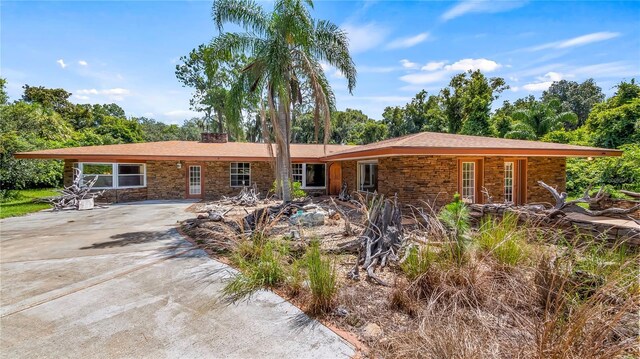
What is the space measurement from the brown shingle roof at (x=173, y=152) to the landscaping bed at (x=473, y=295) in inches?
391

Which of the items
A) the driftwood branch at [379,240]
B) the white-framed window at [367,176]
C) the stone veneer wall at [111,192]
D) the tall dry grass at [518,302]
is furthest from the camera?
the stone veneer wall at [111,192]

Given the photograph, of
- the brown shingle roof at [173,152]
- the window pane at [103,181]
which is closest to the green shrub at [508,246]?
the brown shingle roof at [173,152]

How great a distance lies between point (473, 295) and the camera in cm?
329

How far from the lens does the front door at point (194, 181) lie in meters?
16.3

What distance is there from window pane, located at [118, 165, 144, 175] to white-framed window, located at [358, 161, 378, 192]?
1185 centimetres

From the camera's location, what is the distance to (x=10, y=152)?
50.1 ft

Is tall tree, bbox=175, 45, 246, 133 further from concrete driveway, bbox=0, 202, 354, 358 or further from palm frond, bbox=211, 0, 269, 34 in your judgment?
concrete driveway, bbox=0, 202, 354, 358

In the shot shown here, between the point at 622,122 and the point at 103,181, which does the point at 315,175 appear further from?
the point at 622,122

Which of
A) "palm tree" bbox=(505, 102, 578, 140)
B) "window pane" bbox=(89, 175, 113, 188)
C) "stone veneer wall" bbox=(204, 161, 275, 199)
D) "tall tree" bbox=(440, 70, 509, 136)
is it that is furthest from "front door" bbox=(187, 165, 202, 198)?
"palm tree" bbox=(505, 102, 578, 140)

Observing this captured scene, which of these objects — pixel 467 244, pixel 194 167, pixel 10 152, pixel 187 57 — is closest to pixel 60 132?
pixel 10 152

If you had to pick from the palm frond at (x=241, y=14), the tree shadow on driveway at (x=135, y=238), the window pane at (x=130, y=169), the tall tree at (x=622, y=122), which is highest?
the palm frond at (x=241, y=14)

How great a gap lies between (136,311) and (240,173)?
13843mm

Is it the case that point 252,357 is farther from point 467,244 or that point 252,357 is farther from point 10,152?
point 10,152

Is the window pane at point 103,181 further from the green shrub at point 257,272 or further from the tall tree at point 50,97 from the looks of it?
the tall tree at point 50,97
